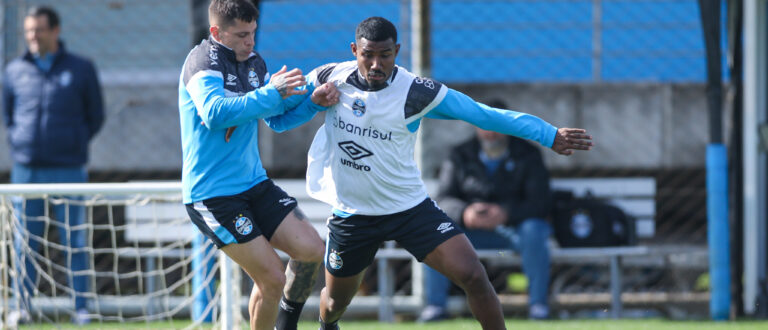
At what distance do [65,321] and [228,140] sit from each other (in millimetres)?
2950

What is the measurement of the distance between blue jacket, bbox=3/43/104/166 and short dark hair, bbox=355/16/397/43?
3.38m

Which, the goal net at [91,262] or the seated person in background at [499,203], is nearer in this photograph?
the goal net at [91,262]

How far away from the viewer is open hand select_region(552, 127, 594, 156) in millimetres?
4500

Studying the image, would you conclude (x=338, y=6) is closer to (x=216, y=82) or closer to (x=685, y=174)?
(x=685, y=174)

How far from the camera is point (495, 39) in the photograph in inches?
344

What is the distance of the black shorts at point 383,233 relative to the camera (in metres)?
4.68

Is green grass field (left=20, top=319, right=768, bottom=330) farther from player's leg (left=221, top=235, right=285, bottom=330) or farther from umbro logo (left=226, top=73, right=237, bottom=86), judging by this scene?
umbro logo (left=226, top=73, right=237, bottom=86)

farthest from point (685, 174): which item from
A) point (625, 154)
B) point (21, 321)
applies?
point (21, 321)

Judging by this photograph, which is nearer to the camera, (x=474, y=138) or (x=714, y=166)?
(x=714, y=166)

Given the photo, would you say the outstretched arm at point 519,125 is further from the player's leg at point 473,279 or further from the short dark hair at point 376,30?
the player's leg at point 473,279

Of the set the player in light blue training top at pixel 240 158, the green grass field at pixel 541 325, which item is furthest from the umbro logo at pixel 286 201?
the green grass field at pixel 541 325

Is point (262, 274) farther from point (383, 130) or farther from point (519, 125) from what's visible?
point (519, 125)

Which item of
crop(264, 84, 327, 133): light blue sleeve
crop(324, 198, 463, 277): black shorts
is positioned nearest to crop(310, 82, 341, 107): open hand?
crop(264, 84, 327, 133): light blue sleeve

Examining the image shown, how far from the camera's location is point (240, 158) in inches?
185
